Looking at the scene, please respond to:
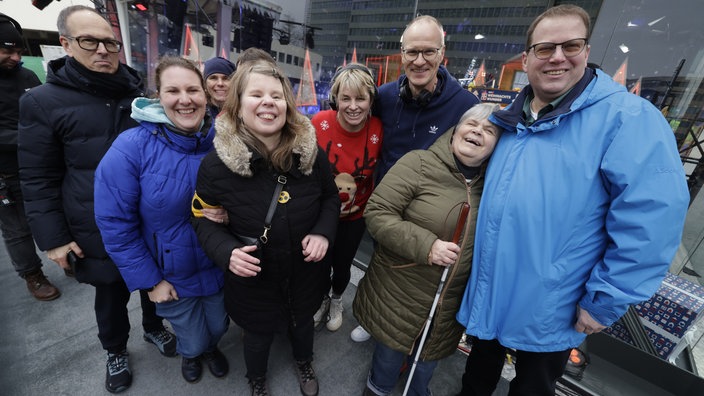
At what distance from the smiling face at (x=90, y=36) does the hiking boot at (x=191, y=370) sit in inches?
79.7

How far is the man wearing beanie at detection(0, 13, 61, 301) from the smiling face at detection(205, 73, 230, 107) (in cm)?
165

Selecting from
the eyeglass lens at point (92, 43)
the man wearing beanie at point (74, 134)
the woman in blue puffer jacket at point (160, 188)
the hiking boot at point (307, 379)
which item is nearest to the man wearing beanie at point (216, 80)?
the man wearing beanie at point (74, 134)

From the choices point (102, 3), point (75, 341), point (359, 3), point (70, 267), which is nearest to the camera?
point (70, 267)

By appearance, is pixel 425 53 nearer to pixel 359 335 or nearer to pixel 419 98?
pixel 419 98

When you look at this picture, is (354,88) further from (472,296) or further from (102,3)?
(102,3)

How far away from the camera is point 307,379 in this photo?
2.09 m

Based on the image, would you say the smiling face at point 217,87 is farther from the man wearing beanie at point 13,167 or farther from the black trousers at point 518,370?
the black trousers at point 518,370

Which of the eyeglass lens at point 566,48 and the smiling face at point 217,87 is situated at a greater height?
the eyeglass lens at point 566,48

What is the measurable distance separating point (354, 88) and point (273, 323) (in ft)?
5.21

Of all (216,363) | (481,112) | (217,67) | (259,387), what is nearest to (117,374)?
(216,363)

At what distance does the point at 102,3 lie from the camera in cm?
970

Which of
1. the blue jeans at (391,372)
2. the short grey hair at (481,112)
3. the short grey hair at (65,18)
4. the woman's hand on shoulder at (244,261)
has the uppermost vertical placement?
the short grey hair at (65,18)

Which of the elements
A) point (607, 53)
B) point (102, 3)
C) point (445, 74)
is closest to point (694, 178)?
point (607, 53)

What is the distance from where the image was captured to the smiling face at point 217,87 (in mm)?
2424
